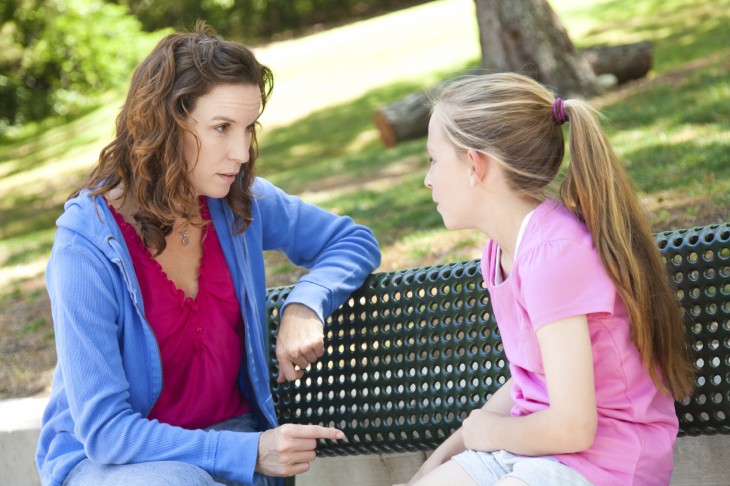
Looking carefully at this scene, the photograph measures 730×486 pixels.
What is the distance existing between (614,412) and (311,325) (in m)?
0.97

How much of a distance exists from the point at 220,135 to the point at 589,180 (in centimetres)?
100

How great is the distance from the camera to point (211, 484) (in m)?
2.42

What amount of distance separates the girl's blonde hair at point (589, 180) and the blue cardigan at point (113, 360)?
0.81 meters

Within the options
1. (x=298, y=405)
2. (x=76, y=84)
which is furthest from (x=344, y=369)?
(x=76, y=84)

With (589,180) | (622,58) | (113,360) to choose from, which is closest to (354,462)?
(113,360)

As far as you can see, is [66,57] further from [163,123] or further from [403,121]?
[163,123]

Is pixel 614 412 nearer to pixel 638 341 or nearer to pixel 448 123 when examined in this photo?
pixel 638 341

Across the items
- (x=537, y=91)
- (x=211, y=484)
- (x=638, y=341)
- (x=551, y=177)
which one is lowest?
(x=211, y=484)

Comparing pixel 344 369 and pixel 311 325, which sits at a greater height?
pixel 311 325

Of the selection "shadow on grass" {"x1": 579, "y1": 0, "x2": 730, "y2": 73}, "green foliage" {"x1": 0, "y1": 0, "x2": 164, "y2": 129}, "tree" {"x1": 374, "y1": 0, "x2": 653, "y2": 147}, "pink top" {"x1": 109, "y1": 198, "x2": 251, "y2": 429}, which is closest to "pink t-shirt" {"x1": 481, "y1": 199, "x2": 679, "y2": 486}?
"pink top" {"x1": 109, "y1": 198, "x2": 251, "y2": 429}

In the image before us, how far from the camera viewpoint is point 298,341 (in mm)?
2754

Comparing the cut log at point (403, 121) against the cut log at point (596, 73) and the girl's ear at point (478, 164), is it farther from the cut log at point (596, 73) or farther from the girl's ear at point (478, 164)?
the girl's ear at point (478, 164)

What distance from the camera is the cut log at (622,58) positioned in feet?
35.9

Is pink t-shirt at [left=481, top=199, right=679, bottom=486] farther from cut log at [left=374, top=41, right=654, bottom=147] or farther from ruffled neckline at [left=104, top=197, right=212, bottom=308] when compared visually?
cut log at [left=374, top=41, right=654, bottom=147]
